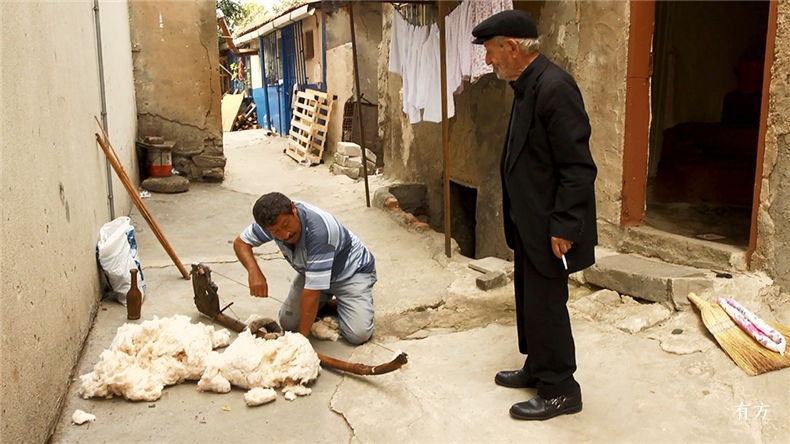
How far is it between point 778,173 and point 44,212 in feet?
13.1

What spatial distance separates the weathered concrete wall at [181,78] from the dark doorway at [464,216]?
371 cm

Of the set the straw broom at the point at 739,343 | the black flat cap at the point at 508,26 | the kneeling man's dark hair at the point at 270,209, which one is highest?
the black flat cap at the point at 508,26

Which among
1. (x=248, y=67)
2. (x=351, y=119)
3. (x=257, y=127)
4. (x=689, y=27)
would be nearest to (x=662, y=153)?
(x=689, y=27)

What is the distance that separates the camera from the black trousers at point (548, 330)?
9.11 feet

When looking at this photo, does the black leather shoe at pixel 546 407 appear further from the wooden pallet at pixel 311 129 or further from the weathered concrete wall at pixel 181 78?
the wooden pallet at pixel 311 129

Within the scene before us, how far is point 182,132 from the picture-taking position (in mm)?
9281

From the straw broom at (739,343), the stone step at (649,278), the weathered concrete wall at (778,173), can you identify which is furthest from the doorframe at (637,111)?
the straw broom at (739,343)

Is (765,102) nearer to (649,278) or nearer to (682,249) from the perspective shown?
(682,249)

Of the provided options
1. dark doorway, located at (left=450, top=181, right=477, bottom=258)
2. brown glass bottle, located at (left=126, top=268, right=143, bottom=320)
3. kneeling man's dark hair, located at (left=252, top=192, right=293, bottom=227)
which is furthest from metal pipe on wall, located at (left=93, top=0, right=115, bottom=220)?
dark doorway, located at (left=450, top=181, right=477, bottom=258)

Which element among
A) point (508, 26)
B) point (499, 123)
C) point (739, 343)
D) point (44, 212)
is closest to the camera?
point (508, 26)

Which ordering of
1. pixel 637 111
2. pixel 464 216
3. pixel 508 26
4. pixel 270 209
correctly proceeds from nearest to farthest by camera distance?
pixel 508 26, pixel 270 209, pixel 637 111, pixel 464 216

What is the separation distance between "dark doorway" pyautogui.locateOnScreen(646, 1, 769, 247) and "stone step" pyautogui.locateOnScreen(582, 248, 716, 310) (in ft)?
7.21

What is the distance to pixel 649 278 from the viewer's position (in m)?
4.11

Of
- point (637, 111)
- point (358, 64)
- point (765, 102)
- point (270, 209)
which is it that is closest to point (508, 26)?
point (270, 209)
